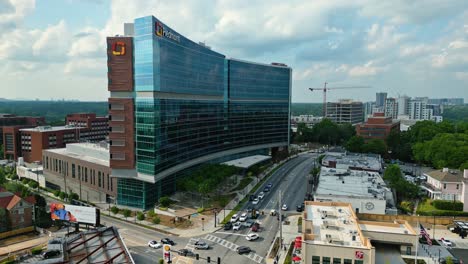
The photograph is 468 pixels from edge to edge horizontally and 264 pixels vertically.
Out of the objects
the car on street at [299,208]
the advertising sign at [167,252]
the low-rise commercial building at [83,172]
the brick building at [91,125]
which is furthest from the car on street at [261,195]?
the brick building at [91,125]

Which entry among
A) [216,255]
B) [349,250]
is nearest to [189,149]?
[216,255]

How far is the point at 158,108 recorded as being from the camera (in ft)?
279

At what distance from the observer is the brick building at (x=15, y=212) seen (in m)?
70.4

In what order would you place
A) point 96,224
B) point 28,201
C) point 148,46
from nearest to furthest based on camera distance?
1. point 96,224
2. point 28,201
3. point 148,46

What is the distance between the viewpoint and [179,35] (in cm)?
9450

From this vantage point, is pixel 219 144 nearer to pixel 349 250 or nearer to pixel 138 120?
pixel 138 120

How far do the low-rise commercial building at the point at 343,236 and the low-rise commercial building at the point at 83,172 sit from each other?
5235cm

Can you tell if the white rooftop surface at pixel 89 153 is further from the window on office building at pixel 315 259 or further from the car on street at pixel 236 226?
the window on office building at pixel 315 259

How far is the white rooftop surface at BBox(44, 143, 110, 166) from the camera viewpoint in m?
98.7

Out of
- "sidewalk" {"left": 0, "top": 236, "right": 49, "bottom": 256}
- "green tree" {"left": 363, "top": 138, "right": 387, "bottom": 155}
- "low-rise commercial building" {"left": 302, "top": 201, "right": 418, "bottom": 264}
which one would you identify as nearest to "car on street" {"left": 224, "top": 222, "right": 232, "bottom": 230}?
"low-rise commercial building" {"left": 302, "top": 201, "right": 418, "bottom": 264}

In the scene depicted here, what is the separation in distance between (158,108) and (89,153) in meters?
33.3

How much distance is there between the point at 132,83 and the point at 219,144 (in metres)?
48.3

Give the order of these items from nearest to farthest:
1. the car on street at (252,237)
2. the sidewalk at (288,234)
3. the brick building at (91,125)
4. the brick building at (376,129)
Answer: the sidewalk at (288,234) → the car on street at (252,237) → the brick building at (91,125) → the brick building at (376,129)

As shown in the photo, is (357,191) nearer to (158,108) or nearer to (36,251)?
(158,108)
